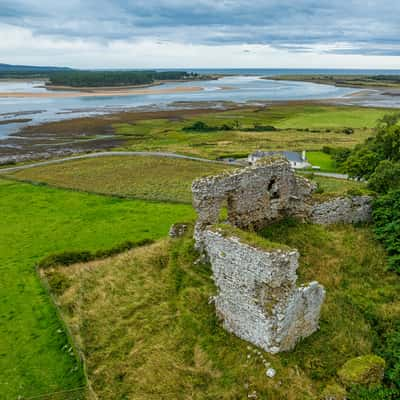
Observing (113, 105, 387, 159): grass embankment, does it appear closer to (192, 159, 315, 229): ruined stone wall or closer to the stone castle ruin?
(192, 159, 315, 229): ruined stone wall

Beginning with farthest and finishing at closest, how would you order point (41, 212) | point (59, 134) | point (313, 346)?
point (59, 134) → point (41, 212) → point (313, 346)

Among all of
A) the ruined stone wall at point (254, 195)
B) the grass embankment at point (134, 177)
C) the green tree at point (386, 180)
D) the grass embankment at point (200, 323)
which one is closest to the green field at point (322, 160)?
the grass embankment at point (134, 177)

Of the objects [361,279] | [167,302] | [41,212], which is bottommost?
[41,212]

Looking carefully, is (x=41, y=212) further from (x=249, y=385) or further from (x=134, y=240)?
(x=249, y=385)

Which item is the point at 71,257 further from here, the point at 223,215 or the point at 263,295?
the point at 263,295

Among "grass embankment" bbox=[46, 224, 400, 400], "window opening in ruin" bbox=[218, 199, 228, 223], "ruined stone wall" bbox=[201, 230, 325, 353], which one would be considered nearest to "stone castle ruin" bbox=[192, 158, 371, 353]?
"ruined stone wall" bbox=[201, 230, 325, 353]

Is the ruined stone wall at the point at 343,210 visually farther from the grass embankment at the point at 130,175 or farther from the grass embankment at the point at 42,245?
the grass embankment at the point at 130,175

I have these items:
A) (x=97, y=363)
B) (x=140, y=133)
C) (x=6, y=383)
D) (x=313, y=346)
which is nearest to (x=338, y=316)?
(x=313, y=346)
